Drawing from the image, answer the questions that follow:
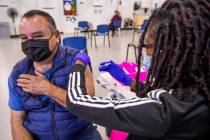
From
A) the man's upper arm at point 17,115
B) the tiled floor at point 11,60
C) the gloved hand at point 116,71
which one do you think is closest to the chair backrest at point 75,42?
the tiled floor at point 11,60

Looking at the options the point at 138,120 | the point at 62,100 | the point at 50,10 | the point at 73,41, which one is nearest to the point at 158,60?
the point at 138,120

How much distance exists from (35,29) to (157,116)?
952 millimetres

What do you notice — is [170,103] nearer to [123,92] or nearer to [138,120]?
[138,120]

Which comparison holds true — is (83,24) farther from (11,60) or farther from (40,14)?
(40,14)

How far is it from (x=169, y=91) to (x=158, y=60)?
11 centimetres

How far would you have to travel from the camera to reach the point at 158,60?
772 millimetres

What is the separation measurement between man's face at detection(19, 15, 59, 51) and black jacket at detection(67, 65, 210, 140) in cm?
77

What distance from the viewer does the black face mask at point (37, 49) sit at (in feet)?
4.40

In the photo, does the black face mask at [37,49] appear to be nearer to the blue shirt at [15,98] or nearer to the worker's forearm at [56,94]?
the blue shirt at [15,98]

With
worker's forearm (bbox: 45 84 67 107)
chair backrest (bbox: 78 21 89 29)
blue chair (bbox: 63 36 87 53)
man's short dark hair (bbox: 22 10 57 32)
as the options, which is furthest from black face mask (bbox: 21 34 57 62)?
chair backrest (bbox: 78 21 89 29)

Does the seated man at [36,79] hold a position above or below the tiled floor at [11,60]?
above

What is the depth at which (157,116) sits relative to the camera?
0.64 m

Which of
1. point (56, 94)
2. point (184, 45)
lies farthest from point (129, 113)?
point (56, 94)

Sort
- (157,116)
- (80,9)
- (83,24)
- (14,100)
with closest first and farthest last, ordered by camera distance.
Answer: (157,116) → (14,100) → (83,24) → (80,9)
